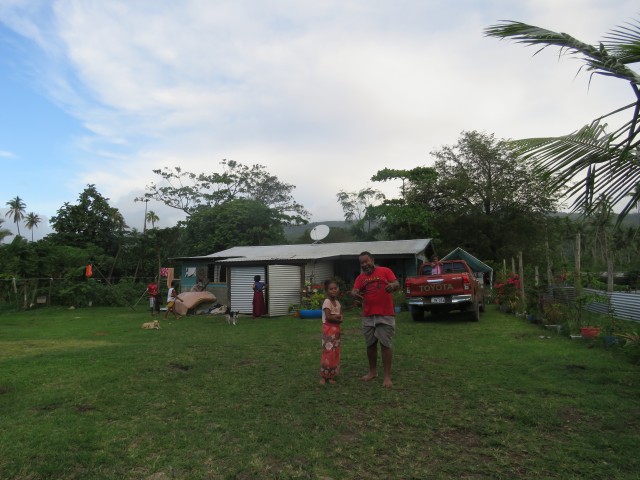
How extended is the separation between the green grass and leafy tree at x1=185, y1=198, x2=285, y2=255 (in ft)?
66.8

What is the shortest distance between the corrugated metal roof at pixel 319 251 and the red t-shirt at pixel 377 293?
35.8ft

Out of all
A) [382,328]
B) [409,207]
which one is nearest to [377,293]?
[382,328]

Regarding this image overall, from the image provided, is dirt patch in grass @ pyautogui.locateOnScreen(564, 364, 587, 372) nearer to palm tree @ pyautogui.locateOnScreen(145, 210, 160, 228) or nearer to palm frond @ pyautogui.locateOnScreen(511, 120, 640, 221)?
palm frond @ pyautogui.locateOnScreen(511, 120, 640, 221)

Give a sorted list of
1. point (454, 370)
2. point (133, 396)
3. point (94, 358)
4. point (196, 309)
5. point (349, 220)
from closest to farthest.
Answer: point (133, 396), point (454, 370), point (94, 358), point (196, 309), point (349, 220)

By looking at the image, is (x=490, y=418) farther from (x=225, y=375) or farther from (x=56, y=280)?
(x=56, y=280)

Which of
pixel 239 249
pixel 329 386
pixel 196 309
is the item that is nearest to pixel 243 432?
pixel 329 386

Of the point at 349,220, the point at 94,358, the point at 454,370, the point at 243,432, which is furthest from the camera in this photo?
the point at 349,220

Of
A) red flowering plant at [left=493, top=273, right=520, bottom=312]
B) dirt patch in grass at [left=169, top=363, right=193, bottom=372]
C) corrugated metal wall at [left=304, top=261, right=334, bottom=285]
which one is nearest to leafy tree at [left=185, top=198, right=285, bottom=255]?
corrugated metal wall at [left=304, top=261, right=334, bottom=285]

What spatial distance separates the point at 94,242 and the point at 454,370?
30650 millimetres

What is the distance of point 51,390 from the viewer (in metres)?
5.72

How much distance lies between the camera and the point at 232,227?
29.1 metres

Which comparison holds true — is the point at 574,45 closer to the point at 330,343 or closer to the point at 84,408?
the point at 330,343

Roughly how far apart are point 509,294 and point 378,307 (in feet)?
36.7

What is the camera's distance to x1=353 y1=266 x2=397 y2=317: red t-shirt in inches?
223
